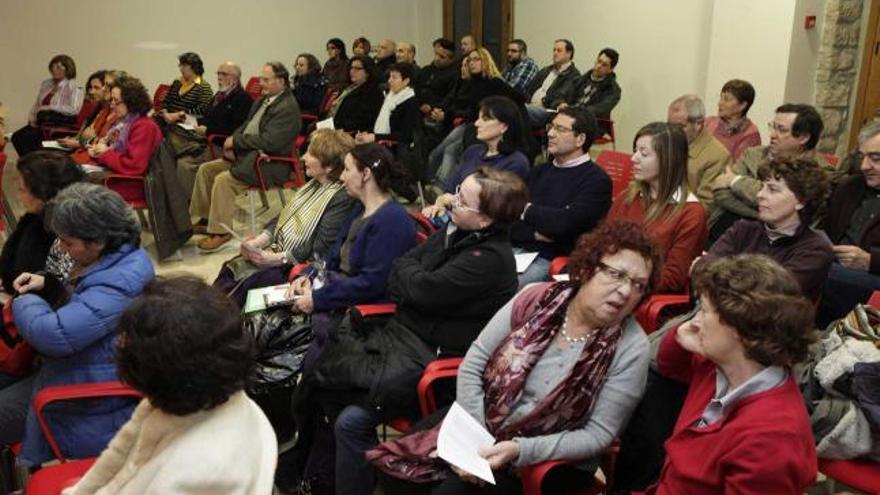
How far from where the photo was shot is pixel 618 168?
3.84 meters

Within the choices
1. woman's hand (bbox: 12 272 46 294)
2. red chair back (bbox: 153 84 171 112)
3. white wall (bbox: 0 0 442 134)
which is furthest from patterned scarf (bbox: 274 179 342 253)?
white wall (bbox: 0 0 442 134)

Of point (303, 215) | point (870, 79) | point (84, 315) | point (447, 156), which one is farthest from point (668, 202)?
point (870, 79)

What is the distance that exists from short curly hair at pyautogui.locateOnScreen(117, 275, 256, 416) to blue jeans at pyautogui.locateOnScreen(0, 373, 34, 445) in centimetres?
100

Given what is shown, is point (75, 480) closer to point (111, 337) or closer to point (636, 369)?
point (111, 337)

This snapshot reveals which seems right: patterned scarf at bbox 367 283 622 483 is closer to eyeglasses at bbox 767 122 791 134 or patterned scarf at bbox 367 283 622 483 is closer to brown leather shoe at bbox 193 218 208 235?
eyeglasses at bbox 767 122 791 134

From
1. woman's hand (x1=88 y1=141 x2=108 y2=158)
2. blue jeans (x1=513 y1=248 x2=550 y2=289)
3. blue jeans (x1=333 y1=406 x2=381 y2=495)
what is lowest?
blue jeans (x1=333 y1=406 x2=381 y2=495)

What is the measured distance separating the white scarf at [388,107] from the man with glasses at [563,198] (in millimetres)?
2364

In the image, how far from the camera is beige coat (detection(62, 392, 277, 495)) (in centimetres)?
125

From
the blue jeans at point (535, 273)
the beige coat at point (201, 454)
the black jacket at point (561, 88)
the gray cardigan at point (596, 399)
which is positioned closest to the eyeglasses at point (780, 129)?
the blue jeans at point (535, 273)

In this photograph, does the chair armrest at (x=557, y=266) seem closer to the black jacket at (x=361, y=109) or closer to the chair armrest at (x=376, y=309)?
the chair armrest at (x=376, y=309)

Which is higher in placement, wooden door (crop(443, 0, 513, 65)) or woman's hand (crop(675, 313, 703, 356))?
wooden door (crop(443, 0, 513, 65))

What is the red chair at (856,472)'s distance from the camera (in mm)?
1816

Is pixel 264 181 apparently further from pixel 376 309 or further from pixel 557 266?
pixel 376 309

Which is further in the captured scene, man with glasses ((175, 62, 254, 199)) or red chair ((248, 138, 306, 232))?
man with glasses ((175, 62, 254, 199))
